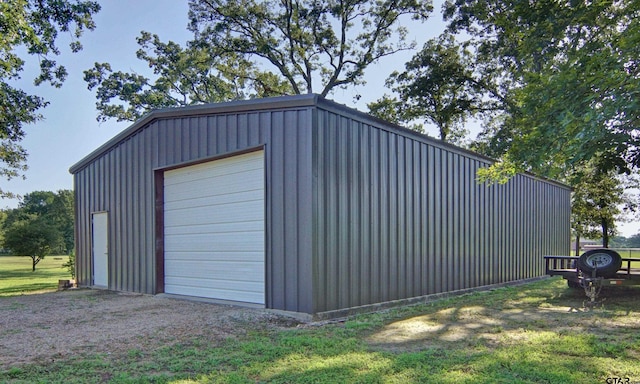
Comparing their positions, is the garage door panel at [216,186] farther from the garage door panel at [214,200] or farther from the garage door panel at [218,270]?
the garage door panel at [218,270]

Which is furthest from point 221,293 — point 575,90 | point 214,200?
point 575,90

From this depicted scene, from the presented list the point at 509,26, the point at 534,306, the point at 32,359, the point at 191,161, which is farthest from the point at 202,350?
the point at 509,26

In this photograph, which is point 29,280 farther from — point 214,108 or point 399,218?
point 399,218

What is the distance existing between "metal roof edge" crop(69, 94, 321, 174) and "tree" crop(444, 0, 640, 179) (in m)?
3.11

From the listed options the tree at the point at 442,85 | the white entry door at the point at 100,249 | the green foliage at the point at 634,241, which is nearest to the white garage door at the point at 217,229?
the white entry door at the point at 100,249

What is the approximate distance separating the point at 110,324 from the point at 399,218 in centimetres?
467

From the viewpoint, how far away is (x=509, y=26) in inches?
262

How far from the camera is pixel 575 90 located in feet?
17.4

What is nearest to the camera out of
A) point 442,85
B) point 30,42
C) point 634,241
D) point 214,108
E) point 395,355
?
point 395,355

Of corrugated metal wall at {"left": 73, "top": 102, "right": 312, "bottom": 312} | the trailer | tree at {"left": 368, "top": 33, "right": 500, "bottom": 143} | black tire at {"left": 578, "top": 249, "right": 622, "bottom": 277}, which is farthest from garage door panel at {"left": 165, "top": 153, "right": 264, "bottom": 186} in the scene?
tree at {"left": 368, "top": 33, "right": 500, "bottom": 143}

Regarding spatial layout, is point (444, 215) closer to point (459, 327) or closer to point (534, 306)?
point (534, 306)

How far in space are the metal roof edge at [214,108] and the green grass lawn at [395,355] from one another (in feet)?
10.2

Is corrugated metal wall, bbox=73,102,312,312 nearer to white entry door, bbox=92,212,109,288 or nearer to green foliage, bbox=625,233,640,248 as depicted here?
white entry door, bbox=92,212,109,288

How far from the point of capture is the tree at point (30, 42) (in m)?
9.41
